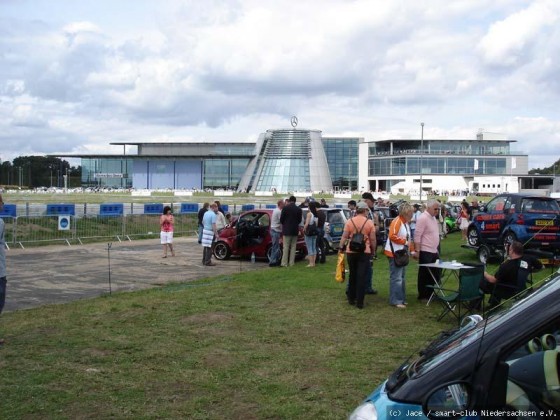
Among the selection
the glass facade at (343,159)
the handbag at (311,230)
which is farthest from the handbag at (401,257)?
the glass facade at (343,159)

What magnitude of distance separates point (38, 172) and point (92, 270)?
150196 mm

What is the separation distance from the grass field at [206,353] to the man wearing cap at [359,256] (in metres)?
0.31

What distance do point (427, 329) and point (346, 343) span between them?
145 centimetres

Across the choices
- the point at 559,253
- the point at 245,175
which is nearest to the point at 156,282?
the point at 559,253

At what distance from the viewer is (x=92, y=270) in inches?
666

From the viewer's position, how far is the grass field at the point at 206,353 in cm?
595

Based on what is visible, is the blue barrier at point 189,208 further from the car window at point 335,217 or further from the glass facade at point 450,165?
the glass facade at point 450,165

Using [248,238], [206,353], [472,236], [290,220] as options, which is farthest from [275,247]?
[206,353]

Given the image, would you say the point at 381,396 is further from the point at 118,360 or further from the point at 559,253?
the point at 559,253

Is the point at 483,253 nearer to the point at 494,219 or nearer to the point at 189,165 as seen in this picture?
the point at 494,219

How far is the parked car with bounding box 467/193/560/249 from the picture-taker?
16.5 metres

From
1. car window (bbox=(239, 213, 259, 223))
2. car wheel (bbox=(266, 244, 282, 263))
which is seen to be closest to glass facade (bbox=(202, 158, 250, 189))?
car window (bbox=(239, 213, 259, 223))

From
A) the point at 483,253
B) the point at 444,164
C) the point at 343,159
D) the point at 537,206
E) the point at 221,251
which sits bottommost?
the point at 221,251

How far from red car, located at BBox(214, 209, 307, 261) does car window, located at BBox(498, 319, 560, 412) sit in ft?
51.4
